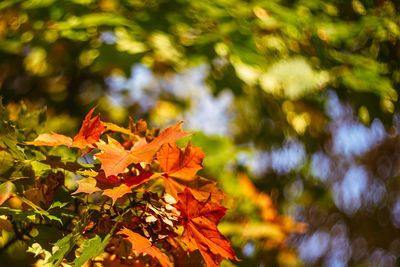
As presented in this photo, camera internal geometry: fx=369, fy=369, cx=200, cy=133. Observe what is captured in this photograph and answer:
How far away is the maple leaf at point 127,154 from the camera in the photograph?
1.59 feet

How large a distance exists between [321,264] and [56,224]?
2.23 metres

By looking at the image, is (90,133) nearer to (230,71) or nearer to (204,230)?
(204,230)

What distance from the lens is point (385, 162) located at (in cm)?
279

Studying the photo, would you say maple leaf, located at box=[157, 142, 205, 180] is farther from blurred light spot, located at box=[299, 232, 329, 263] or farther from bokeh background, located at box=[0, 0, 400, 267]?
blurred light spot, located at box=[299, 232, 329, 263]

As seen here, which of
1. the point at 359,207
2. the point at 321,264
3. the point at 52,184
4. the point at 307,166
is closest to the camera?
the point at 52,184

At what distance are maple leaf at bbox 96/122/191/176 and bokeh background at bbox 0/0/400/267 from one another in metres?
0.29

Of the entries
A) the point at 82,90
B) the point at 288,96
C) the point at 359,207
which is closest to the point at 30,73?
the point at 82,90

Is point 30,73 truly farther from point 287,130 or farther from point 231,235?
point 287,130

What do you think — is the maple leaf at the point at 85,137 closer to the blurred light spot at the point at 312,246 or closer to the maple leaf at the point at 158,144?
the maple leaf at the point at 158,144

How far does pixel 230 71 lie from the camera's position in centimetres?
116

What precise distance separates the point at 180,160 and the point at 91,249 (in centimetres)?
17

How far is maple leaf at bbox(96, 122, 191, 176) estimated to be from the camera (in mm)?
486

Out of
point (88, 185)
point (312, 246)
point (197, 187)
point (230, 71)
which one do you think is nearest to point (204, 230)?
point (197, 187)

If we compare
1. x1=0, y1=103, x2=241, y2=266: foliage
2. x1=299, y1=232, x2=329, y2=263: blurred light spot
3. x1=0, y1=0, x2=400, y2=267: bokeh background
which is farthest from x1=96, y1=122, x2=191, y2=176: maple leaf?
x1=299, y1=232, x2=329, y2=263: blurred light spot
